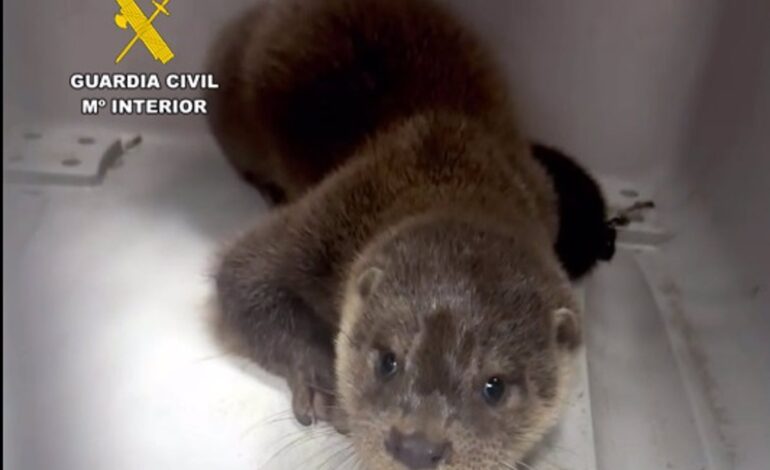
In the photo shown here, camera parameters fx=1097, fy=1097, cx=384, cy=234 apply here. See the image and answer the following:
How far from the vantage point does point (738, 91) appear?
1.74 m

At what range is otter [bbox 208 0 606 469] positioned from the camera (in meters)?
1.23

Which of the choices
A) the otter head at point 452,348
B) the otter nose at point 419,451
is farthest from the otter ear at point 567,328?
the otter nose at point 419,451

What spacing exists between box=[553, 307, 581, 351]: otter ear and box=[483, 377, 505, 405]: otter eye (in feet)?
0.40

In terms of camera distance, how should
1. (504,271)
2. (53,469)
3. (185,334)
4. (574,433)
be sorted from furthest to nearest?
(185,334)
(574,433)
(53,469)
(504,271)

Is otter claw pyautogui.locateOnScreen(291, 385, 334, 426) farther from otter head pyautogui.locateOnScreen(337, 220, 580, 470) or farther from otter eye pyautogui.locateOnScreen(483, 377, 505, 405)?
otter eye pyautogui.locateOnScreen(483, 377, 505, 405)

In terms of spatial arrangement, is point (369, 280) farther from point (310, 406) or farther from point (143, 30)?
point (143, 30)

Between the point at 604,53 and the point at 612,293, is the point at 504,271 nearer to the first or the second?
the point at 612,293

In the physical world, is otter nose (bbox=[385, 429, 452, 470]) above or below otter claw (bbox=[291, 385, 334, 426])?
above

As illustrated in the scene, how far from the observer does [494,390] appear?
1.25 metres

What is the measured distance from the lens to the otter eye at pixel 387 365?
125cm

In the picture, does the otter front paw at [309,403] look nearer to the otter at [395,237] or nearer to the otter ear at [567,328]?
the otter at [395,237]

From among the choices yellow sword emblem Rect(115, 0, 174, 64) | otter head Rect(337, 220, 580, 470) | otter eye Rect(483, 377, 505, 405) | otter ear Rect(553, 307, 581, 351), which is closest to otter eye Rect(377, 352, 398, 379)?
otter head Rect(337, 220, 580, 470)

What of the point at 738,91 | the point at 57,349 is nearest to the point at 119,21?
the point at 57,349

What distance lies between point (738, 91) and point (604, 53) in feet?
0.81
